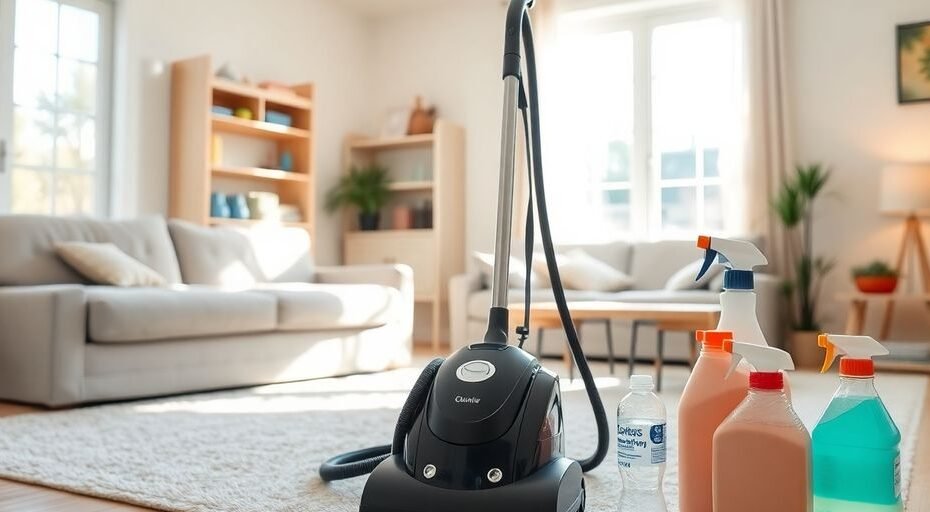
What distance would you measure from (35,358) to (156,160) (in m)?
2.44

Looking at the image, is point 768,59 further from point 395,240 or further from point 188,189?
point 188,189

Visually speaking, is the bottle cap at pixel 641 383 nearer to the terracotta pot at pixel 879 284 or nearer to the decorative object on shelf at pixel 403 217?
the terracotta pot at pixel 879 284

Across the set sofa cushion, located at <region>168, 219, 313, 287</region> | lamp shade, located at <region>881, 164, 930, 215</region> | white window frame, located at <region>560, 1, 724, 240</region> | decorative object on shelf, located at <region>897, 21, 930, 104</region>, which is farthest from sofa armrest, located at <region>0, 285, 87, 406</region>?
decorative object on shelf, located at <region>897, 21, 930, 104</region>

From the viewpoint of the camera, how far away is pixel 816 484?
1174 mm

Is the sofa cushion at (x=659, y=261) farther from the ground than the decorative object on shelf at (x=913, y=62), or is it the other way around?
the decorative object on shelf at (x=913, y=62)

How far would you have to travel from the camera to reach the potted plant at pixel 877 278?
4.72 m

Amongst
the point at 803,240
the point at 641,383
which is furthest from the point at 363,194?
the point at 641,383

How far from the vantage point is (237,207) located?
5477 millimetres

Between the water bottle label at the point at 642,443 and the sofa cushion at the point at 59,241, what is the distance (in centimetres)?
291

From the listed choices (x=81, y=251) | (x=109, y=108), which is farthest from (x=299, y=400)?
(x=109, y=108)

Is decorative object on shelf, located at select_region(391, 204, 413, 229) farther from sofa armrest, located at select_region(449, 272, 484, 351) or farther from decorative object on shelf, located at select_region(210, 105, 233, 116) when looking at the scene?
decorative object on shelf, located at select_region(210, 105, 233, 116)

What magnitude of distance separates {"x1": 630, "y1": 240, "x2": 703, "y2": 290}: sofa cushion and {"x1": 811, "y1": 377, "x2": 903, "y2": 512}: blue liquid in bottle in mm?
4147

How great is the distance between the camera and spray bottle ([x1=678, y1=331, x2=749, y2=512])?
1.21m

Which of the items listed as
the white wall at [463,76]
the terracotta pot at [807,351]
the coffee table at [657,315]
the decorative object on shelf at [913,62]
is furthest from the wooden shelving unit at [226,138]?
the decorative object on shelf at [913,62]
